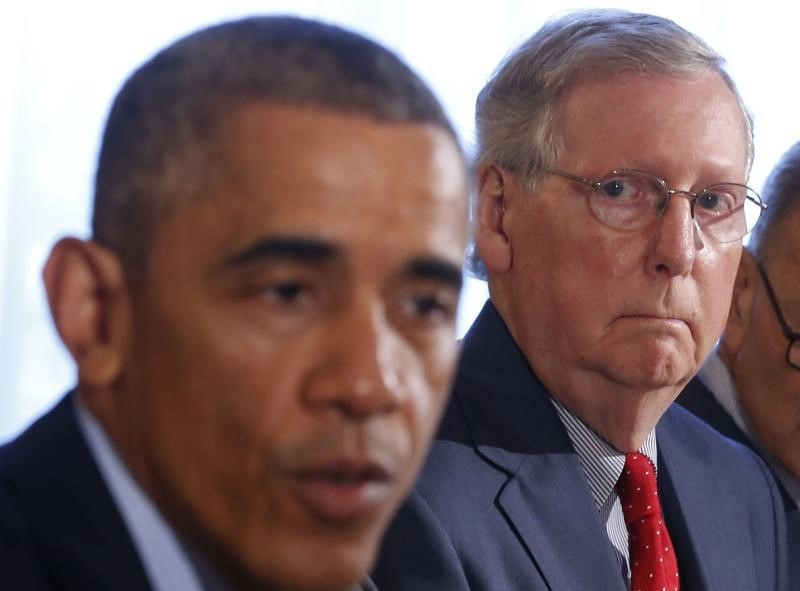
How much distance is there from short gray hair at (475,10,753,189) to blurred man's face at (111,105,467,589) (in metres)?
0.91

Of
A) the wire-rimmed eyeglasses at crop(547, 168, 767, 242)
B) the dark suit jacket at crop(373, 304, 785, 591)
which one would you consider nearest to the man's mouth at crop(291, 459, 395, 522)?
the dark suit jacket at crop(373, 304, 785, 591)

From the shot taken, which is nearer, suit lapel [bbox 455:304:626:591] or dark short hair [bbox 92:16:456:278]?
dark short hair [bbox 92:16:456:278]

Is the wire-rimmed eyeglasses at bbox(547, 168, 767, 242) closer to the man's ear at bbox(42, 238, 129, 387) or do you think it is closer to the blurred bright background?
the blurred bright background

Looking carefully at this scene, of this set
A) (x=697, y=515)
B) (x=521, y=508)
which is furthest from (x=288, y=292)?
(x=697, y=515)

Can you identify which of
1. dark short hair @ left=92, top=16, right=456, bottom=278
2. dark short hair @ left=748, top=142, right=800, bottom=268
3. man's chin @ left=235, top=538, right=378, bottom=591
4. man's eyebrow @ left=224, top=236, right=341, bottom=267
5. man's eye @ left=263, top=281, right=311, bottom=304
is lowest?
dark short hair @ left=748, top=142, right=800, bottom=268

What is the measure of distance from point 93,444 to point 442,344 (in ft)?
0.64

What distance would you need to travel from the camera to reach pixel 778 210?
1.96 meters

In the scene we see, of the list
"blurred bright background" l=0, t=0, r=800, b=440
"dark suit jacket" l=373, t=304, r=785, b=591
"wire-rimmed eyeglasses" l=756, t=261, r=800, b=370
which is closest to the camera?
"dark suit jacket" l=373, t=304, r=785, b=591

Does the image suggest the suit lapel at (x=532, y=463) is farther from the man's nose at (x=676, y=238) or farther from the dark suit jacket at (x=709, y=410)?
the dark suit jacket at (x=709, y=410)

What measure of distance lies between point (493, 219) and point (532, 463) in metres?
0.30

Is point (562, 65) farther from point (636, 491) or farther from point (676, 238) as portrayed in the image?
point (636, 491)

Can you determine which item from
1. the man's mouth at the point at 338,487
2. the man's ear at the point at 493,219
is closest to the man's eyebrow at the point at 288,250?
the man's mouth at the point at 338,487

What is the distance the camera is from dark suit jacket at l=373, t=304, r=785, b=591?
1.36 m

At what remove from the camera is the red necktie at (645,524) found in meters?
1.56
